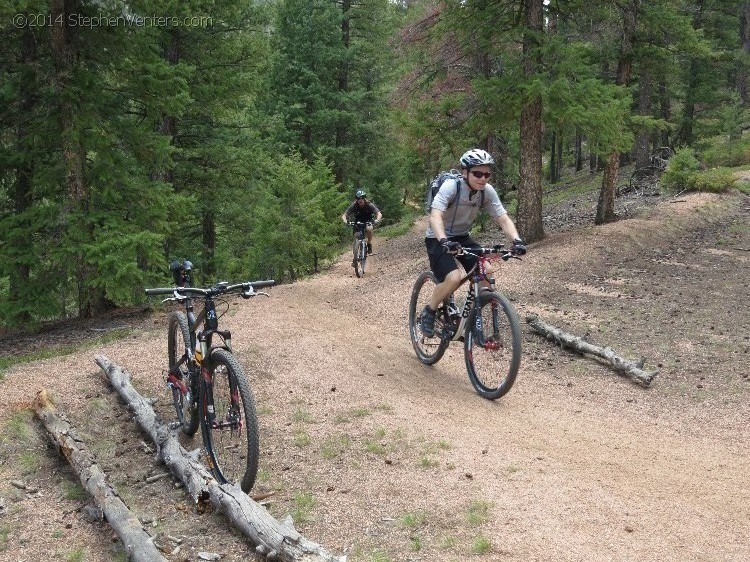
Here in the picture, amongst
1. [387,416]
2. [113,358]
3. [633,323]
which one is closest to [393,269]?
[633,323]

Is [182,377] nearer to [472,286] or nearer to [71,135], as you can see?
[472,286]

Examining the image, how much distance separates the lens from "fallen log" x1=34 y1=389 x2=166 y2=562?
4277 millimetres

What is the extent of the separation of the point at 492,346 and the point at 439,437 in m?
1.65

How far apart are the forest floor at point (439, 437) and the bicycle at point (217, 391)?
14.9 inches

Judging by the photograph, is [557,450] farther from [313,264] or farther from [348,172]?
[348,172]

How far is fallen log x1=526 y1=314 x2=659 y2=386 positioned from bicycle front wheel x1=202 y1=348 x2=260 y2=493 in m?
5.57

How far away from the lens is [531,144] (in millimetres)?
15328

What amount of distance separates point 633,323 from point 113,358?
26.1 feet

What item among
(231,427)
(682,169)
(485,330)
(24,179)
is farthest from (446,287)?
(682,169)

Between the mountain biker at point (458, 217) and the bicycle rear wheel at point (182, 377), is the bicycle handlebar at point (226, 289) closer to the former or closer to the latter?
the bicycle rear wheel at point (182, 377)

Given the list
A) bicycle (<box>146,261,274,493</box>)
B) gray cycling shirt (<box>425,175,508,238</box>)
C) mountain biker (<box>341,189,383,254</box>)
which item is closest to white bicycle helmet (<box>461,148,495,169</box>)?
gray cycling shirt (<box>425,175,508,238</box>)

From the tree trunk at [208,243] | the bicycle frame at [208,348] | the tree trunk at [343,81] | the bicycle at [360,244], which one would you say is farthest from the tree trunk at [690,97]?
the bicycle frame at [208,348]

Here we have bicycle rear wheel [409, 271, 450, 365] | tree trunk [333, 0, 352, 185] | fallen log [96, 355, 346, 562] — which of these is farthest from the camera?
tree trunk [333, 0, 352, 185]

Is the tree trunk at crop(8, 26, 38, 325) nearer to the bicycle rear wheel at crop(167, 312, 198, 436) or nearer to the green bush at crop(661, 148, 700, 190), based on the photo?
the bicycle rear wheel at crop(167, 312, 198, 436)
